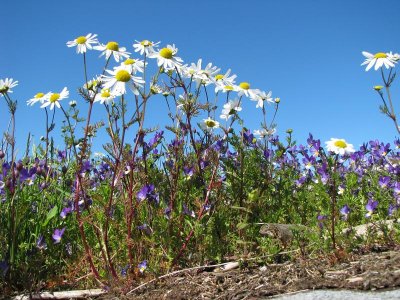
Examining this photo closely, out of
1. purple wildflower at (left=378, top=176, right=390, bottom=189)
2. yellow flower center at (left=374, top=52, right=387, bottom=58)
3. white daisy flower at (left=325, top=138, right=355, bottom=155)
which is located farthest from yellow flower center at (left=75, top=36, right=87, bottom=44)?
purple wildflower at (left=378, top=176, right=390, bottom=189)

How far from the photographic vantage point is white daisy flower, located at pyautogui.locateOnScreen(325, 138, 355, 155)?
3893mm

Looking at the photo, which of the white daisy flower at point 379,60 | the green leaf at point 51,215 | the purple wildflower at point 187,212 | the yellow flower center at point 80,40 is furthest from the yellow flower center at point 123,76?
the white daisy flower at point 379,60

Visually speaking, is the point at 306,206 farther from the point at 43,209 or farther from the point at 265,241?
the point at 43,209

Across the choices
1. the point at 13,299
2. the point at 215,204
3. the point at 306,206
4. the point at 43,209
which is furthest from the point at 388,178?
the point at 13,299

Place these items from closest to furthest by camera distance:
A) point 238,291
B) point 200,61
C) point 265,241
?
point 238,291 → point 265,241 → point 200,61

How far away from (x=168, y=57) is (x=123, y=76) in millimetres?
741

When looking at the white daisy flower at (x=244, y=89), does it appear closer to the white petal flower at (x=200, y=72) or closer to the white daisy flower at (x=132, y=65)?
the white petal flower at (x=200, y=72)

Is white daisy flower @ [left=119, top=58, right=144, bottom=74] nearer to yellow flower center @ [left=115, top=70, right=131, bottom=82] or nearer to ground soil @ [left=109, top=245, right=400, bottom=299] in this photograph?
yellow flower center @ [left=115, top=70, right=131, bottom=82]

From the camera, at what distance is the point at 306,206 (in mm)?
5855

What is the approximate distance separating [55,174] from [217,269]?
10.5ft

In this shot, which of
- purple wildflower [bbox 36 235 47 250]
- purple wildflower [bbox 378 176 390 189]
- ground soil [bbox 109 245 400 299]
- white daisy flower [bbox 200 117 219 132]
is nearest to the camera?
ground soil [bbox 109 245 400 299]

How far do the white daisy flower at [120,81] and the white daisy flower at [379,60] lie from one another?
2.44 meters

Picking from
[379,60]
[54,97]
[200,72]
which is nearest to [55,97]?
[54,97]

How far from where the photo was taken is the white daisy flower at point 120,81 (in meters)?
3.46
